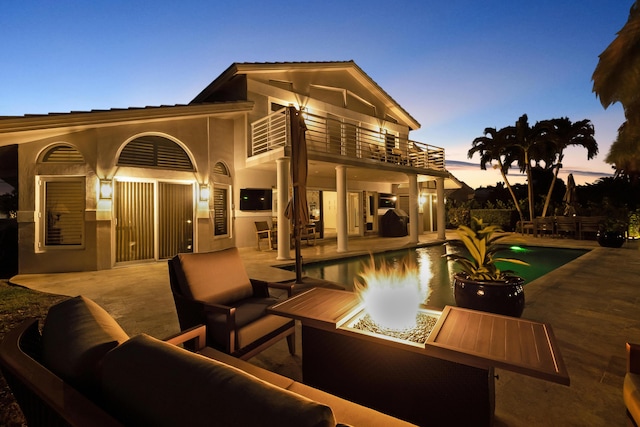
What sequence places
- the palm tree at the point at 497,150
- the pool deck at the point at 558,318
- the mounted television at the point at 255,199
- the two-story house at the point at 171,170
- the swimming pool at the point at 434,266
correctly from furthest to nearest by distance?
1. the palm tree at the point at 497,150
2. the mounted television at the point at 255,199
3. the two-story house at the point at 171,170
4. the swimming pool at the point at 434,266
5. the pool deck at the point at 558,318

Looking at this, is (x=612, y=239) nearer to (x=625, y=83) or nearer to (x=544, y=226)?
(x=544, y=226)

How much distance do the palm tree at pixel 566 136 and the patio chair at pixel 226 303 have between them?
18290 mm

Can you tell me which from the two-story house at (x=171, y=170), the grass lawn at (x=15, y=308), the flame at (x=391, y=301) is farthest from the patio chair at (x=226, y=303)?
the two-story house at (x=171, y=170)

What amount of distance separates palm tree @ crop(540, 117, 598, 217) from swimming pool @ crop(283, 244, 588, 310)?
8391mm

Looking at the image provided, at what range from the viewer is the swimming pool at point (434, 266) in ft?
19.0

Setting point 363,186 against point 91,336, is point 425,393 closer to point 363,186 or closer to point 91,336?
point 91,336

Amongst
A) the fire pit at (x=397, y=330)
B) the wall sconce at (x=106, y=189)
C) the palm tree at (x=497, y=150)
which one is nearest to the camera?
the fire pit at (x=397, y=330)

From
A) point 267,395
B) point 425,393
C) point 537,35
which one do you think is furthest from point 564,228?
point 267,395

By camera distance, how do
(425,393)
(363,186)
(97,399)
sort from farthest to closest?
(363,186) < (425,393) < (97,399)

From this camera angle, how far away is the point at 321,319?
190 cm

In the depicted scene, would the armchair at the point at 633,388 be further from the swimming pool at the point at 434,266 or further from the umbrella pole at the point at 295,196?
the umbrella pole at the point at 295,196

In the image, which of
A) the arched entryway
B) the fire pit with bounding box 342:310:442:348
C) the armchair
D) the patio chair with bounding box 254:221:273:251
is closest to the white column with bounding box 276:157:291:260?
the patio chair with bounding box 254:221:273:251

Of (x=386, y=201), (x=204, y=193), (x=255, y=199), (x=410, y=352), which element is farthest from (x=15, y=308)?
(x=386, y=201)

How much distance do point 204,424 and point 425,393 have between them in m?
1.40
